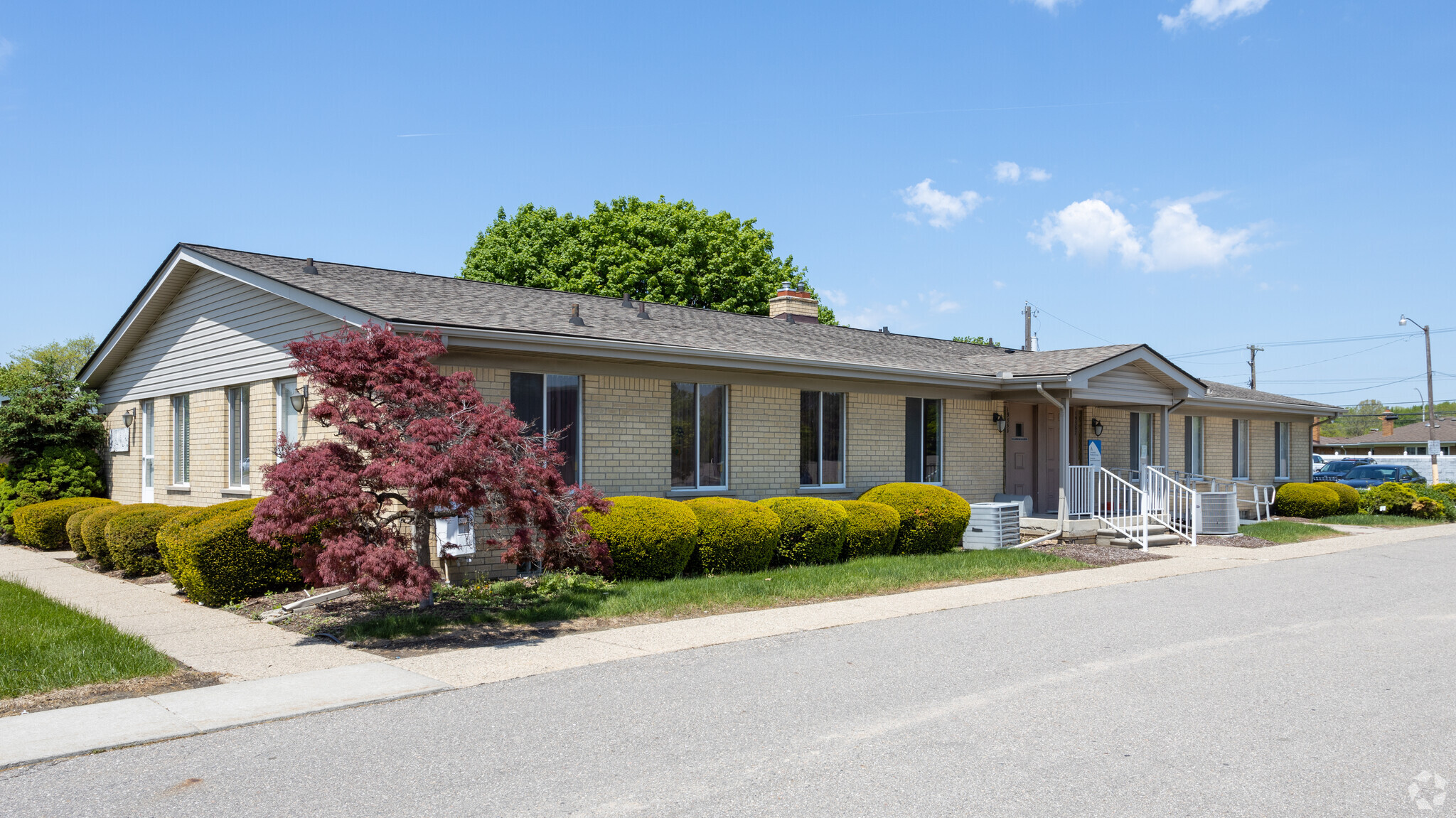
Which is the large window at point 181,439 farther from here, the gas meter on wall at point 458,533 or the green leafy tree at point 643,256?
the green leafy tree at point 643,256

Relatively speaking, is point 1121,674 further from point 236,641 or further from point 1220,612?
point 236,641

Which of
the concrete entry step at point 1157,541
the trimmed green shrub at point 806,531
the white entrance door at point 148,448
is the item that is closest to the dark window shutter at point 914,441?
the concrete entry step at point 1157,541

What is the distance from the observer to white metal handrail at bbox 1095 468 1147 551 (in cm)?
1816

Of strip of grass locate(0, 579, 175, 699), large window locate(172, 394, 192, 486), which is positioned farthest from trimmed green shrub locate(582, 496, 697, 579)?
large window locate(172, 394, 192, 486)

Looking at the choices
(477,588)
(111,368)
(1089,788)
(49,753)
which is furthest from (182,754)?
(111,368)

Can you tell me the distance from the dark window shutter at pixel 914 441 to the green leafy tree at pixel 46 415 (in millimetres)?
16344

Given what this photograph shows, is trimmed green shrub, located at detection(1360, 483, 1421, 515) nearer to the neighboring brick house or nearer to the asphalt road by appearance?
the neighboring brick house

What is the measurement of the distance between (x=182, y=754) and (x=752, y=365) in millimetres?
10004

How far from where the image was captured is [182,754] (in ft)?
18.7

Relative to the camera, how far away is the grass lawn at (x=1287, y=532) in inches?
784

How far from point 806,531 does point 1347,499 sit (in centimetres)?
1941

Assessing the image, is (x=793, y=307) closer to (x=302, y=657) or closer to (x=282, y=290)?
(x=282, y=290)

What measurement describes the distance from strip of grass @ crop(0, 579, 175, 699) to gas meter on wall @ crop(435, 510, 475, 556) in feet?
10.7
